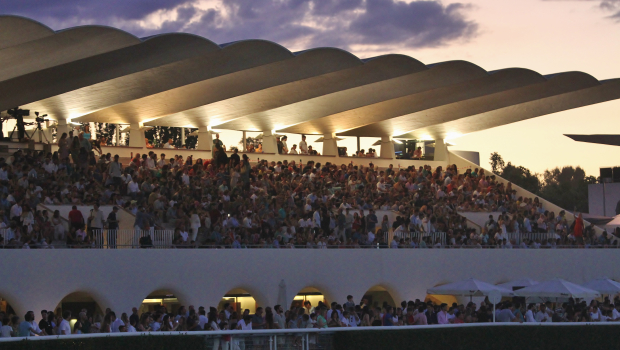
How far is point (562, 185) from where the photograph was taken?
75.3 metres

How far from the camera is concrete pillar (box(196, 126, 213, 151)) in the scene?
102 feet

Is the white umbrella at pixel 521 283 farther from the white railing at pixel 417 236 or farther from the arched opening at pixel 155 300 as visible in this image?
the arched opening at pixel 155 300

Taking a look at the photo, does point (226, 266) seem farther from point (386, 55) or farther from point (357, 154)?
point (357, 154)

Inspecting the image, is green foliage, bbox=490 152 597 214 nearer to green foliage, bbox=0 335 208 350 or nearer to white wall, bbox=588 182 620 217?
white wall, bbox=588 182 620 217

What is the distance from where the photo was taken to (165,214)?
22.2 meters

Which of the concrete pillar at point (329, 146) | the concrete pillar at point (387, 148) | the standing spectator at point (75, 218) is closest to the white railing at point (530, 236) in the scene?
the concrete pillar at point (387, 148)

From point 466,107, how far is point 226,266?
558 inches

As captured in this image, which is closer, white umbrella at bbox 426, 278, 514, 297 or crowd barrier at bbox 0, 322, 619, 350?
crowd barrier at bbox 0, 322, 619, 350

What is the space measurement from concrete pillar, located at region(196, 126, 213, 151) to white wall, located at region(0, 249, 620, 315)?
938 centimetres

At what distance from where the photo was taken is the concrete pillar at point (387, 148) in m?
35.3

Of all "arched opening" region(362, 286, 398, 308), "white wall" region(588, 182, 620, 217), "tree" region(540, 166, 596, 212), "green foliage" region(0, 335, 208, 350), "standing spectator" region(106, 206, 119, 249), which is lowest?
"arched opening" region(362, 286, 398, 308)

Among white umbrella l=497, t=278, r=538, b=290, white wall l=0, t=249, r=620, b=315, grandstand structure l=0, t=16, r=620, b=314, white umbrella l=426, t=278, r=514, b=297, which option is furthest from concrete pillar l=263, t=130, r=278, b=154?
white umbrella l=497, t=278, r=538, b=290

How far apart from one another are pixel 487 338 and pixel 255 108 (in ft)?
50.9

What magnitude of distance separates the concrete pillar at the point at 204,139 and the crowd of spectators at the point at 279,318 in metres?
12.7
